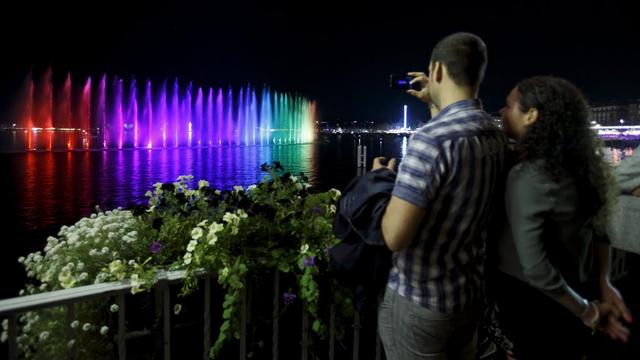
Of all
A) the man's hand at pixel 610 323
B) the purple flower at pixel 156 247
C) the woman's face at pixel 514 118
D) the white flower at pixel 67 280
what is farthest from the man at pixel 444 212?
the white flower at pixel 67 280

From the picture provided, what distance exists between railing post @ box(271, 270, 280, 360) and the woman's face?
1477mm

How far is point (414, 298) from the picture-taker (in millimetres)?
2008

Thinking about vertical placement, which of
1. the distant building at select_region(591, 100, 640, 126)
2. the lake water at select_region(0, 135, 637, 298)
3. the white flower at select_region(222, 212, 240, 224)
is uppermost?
the distant building at select_region(591, 100, 640, 126)

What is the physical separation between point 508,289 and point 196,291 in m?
1.71

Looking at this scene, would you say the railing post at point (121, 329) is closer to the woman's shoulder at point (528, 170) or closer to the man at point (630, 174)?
Answer: the woman's shoulder at point (528, 170)

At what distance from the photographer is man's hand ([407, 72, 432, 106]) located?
2.24 m

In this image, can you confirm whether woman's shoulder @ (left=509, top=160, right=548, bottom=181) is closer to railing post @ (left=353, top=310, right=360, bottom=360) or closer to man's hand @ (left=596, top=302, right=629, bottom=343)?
man's hand @ (left=596, top=302, right=629, bottom=343)

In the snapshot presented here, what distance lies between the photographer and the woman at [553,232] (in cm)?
197

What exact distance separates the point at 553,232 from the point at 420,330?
667 mm

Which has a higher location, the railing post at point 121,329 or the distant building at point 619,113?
the distant building at point 619,113

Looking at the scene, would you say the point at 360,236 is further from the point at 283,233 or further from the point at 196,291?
the point at 196,291

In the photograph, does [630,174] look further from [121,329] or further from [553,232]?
[121,329]

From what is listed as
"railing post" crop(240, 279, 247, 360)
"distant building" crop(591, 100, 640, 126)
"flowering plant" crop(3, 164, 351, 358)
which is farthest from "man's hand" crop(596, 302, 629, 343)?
"distant building" crop(591, 100, 640, 126)

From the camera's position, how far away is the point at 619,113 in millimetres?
129875
